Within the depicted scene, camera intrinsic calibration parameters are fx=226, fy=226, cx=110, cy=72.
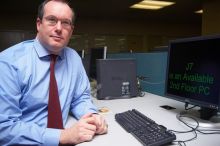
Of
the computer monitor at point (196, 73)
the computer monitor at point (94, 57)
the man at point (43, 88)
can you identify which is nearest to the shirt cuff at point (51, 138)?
the man at point (43, 88)

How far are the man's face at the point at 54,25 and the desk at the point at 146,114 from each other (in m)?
0.49

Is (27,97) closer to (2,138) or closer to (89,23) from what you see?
(2,138)

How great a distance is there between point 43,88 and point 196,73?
0.79m

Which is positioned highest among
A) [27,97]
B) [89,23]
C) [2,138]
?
[89,23]

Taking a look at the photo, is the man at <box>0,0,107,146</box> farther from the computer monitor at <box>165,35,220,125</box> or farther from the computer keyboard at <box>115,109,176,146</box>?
the computer monitor at <box>165,35,220,125</box>

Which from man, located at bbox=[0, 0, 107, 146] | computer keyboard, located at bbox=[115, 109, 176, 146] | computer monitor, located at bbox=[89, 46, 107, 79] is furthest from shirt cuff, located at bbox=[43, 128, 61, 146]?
computer monitor, located at bbox=[89, 46, 107, 79]

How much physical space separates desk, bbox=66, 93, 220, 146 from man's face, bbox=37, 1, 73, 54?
19.4 inches

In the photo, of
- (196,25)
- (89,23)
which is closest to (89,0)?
(89,23)

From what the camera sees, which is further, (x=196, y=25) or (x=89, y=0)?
(x=196, y=25)

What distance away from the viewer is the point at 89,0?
5.22m

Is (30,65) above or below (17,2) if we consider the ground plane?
Result: below

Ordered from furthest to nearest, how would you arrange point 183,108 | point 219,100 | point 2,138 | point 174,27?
1. point 174,27
2. point 183,108
3. point 219,100
4. point 2,138

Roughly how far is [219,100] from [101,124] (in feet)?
1.79

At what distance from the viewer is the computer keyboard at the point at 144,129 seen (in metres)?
0.87
